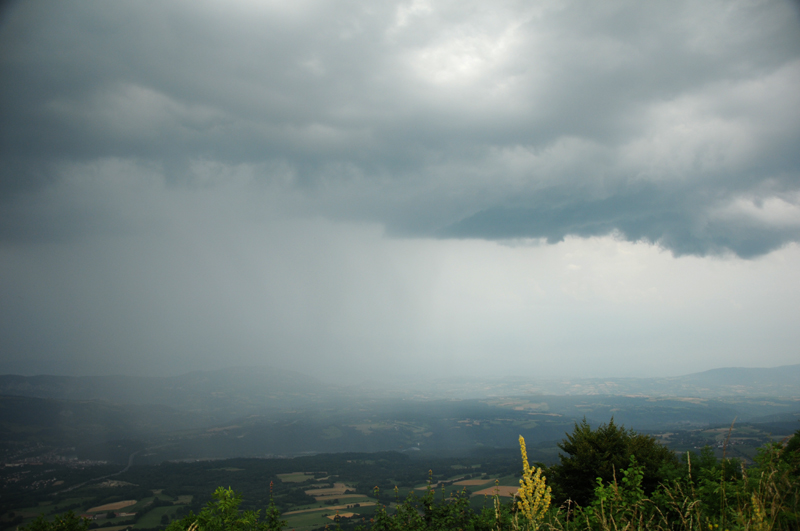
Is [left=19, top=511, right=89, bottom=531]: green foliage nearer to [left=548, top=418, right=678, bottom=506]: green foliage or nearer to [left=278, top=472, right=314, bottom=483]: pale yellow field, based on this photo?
[left=548, top=418, right=678, bottom=506]: green foliage

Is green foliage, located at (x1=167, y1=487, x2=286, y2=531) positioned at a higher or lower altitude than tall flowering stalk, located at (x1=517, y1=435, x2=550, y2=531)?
lower

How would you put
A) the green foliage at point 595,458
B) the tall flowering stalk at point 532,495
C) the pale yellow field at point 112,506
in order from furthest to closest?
the pale yellow field at point 112,506
the green foliage at point 595,458
the tall flowering stalk at point 532,495

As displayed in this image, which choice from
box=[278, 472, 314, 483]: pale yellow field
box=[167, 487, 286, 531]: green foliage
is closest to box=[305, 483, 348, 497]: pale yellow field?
box=[278, 472, 314, 483]: pale yellow field

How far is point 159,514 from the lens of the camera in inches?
3497

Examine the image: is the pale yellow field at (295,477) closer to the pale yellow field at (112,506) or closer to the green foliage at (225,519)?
the pale yellow field at (112,506)

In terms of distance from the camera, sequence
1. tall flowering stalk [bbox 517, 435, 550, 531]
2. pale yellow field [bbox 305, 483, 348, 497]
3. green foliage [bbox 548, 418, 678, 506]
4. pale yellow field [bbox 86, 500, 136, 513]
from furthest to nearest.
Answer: pale yellow field [bbox 86, 500, 136, 513] → pale yellow field [bbox 305, 483, 348, 497] → green foliage [bbox 548, 418, 678, 506] → tall flowering stalk [bbox 517, 435, 550, 531]

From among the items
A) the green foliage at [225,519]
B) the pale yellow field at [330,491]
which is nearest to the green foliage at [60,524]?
the green foliage at [225,519]

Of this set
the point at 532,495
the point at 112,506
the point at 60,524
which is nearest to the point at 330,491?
the point at 112,506

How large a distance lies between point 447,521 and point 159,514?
112 meters

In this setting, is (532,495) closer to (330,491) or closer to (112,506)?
(330,491)

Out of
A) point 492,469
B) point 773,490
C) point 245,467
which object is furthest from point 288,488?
point 773,490

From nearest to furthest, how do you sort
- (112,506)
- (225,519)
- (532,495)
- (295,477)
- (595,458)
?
1. (532,495)
2. (225,519)
3. (595,458)
4. (112,506)
5. (295,477)

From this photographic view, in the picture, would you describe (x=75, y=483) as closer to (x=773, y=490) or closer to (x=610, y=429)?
(x=610, y=429)

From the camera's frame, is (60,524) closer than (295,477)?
Yes
